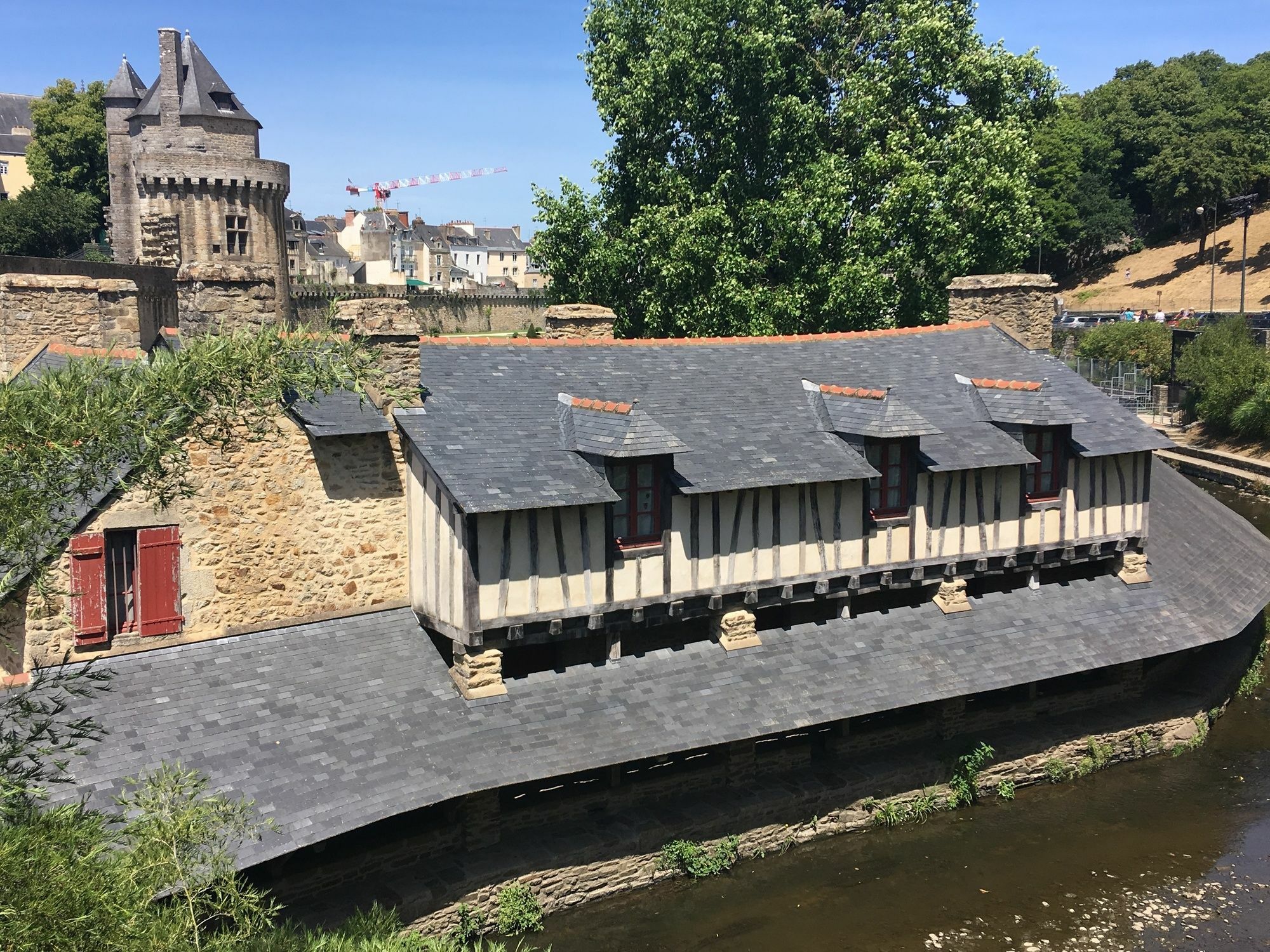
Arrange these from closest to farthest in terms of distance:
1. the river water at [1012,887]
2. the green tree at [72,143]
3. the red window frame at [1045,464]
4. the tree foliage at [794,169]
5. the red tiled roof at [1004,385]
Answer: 1. the river water at [1012,887]
2. the red window frame at [1045,464]
3. the red tiled roof at [1004,385]
4. the tree foliage at [794,169]
5. the green tree at [72,143]

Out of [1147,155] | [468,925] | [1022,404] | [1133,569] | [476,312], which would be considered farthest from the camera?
[1147,155]

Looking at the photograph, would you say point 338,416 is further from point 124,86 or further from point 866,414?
point 124,86

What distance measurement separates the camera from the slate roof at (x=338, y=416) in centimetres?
1116

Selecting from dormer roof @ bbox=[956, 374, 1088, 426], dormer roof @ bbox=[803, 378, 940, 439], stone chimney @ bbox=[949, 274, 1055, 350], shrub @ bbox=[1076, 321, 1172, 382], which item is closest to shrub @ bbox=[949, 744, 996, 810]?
dormer roof @ bbox=[803, 378, 940, 439]

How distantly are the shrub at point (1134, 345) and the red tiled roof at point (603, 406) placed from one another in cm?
3354

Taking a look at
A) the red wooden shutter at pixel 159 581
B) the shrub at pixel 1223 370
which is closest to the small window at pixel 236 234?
the red wooden shutter at pixel 159 581

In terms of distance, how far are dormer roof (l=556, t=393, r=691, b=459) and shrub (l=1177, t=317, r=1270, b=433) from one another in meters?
28.0

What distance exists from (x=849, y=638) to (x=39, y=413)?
9.08 meters

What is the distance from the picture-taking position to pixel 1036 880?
11.6 metres

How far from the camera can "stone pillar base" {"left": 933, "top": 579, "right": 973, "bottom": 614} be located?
541 inches

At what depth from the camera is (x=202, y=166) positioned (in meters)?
36.3

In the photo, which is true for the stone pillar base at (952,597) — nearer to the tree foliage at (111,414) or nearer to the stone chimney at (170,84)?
the tree foliage at (111,414)

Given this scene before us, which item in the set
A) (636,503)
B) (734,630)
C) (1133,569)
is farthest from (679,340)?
(1133,569)

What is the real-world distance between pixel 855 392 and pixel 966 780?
15.6 feet
